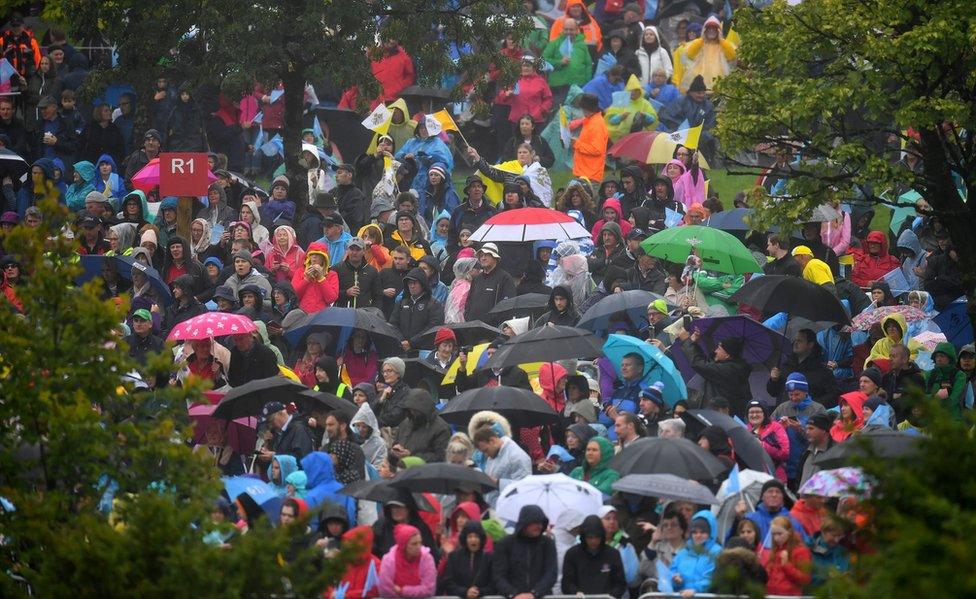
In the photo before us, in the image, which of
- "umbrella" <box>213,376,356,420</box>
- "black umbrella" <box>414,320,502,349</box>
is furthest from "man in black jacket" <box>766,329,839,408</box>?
"umbrella" <box>213,376,356,420</box>

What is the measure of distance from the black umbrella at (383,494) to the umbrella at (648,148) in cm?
1235

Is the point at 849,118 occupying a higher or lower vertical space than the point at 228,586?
higher

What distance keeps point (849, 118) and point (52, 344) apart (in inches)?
510

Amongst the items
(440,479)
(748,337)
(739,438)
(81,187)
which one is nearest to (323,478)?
(440,479)

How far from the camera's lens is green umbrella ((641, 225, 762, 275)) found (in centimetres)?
2088

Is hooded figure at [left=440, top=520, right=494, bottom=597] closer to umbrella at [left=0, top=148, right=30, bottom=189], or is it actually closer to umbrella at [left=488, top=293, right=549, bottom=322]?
umbrella at [left=488, top=293, right=549, bottom=322]

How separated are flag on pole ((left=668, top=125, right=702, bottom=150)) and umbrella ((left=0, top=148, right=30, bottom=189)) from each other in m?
9.46

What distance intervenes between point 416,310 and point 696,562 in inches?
339

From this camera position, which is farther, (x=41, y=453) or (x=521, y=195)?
(x=521, y=195)

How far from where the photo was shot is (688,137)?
2652 centimetres

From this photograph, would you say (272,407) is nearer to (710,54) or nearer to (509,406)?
(509,406)

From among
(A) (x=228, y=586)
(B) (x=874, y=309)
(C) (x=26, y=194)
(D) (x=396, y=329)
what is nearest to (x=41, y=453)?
(A) (x=228, y=586)

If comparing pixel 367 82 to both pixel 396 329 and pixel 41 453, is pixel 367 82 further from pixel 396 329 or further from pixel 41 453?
pixel 41 453

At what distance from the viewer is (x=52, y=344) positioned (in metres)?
12.5
